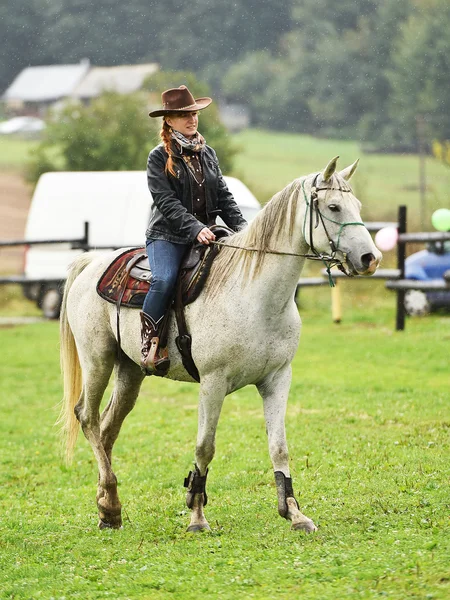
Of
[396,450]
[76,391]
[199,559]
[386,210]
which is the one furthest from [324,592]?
[386,210]

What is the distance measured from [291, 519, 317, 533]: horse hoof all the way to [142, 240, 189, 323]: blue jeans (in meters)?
1.70

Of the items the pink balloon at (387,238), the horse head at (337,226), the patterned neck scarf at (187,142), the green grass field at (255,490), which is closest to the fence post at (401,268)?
the pink balloon at (387,238)

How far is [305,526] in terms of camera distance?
6656mm

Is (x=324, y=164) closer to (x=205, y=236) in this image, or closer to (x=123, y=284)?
(x=123, y=284)

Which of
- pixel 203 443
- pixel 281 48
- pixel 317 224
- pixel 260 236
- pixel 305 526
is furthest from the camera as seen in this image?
pixel 281 48

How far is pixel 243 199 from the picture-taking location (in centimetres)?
2133

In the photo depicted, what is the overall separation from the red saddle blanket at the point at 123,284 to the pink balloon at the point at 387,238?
34.0 ft

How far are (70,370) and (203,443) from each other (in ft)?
6.65

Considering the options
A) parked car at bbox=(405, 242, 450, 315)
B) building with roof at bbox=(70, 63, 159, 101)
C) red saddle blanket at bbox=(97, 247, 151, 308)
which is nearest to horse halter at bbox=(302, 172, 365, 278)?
red saddle blanket at bbox=(97, 247, 151, 308)

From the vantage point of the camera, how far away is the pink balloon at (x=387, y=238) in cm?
1795

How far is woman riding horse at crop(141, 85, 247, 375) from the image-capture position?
7.12 meters

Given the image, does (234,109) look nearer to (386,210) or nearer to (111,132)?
(386,210)

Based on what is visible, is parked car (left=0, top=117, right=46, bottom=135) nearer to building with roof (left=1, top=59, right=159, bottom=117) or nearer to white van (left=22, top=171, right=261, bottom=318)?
building with roof (left=1, top=59, right=159, bottom=117)

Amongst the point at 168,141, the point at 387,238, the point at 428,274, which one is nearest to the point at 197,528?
the point at 168,141
